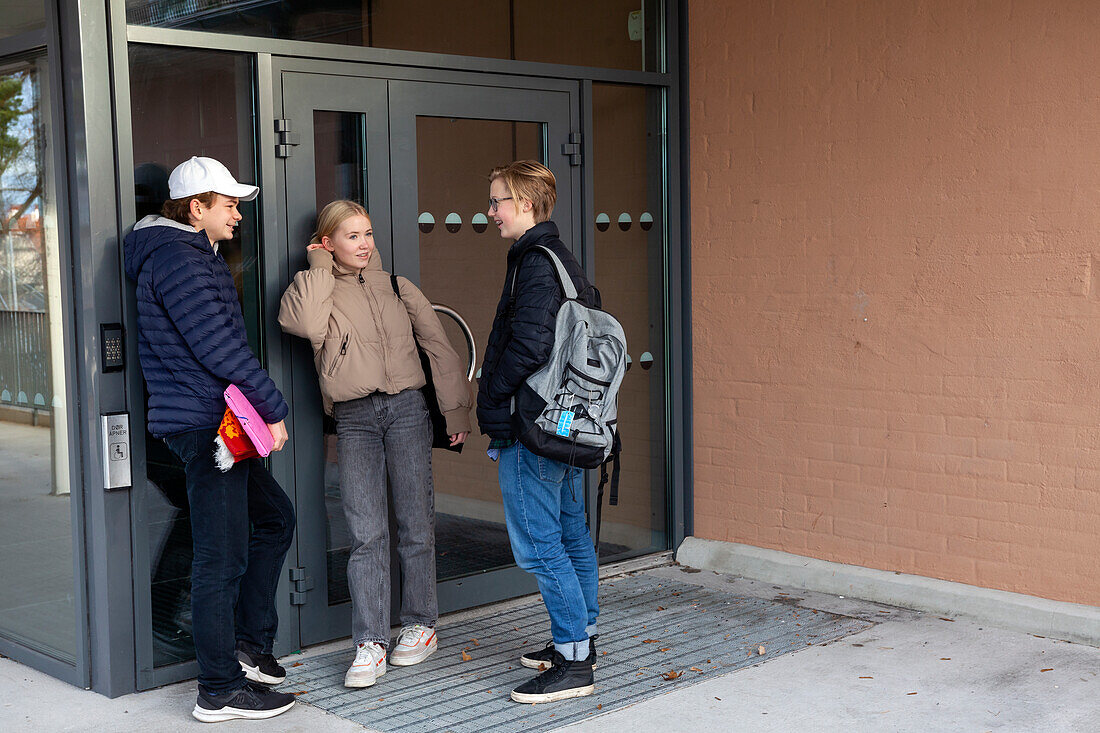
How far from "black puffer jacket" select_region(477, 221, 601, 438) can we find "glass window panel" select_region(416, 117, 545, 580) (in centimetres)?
91

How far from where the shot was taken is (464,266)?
16.7 ft

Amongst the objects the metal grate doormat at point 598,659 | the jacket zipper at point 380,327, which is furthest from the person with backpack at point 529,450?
the jacket zipper at point 380,327

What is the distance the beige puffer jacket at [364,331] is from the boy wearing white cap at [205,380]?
299 mm

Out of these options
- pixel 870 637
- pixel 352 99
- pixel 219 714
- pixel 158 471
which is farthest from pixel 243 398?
pixel 870 637

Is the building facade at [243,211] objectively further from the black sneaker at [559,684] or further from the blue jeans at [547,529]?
the black sneaker at [559,684]

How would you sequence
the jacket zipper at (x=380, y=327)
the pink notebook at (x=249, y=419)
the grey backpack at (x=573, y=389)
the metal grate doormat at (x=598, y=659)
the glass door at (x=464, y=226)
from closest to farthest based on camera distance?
the pink notebook at (x=249, y=419)
the grey backpack at (x=573, y=389)
the metal grate doormat at (x=598, y=659)
the jacket zipper at (x=380, y=327)
the glass door at (x=464, y=226)

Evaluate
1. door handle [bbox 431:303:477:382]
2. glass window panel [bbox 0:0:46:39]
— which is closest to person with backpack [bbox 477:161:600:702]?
door handle [bbox 431:303:477:382]

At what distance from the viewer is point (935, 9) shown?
16.3ft

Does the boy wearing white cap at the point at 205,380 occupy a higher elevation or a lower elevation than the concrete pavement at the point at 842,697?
higher

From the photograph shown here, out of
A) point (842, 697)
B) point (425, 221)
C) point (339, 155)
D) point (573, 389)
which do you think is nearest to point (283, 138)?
point (339, 155)

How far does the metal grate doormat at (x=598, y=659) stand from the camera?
4008mm

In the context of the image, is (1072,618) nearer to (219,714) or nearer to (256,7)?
(219,714)

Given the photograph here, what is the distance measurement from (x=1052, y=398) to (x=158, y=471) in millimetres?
3460

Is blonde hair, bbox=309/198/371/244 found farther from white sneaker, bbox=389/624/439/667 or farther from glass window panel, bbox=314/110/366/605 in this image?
white sneaker, bbox=389/624/439/667
